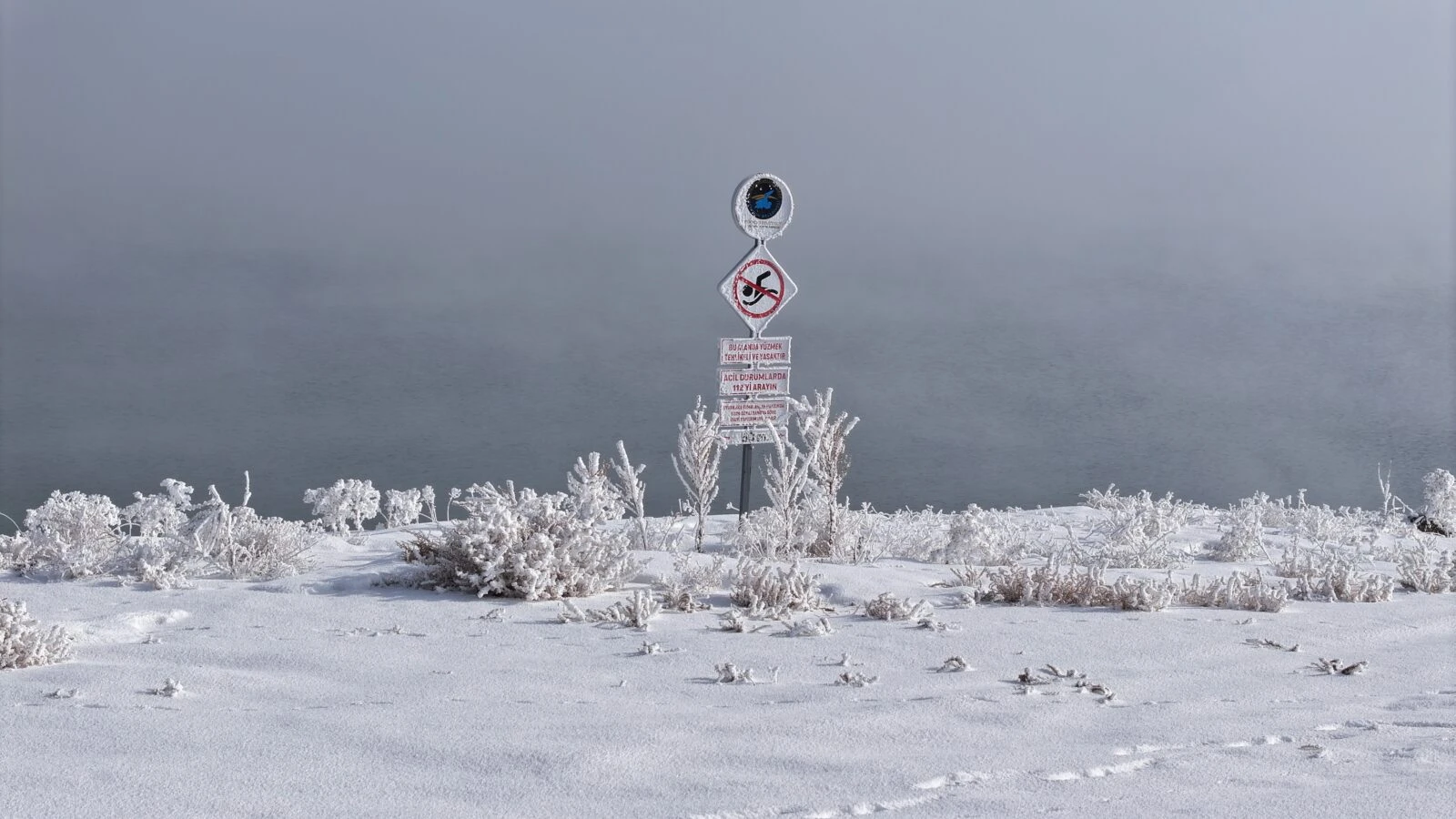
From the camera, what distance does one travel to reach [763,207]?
10461 mm

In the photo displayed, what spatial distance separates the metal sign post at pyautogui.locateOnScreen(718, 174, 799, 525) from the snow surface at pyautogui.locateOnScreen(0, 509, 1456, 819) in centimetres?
336

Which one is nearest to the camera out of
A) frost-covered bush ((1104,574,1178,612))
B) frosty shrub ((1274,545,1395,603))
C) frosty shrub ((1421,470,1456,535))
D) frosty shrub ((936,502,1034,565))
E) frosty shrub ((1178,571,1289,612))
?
frost-covered bush ((1104,574,1178,612))

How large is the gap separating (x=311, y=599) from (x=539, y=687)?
2.22m

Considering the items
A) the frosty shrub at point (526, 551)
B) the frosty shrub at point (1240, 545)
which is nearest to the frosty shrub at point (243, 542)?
the frosty shrub at point (526, 551)

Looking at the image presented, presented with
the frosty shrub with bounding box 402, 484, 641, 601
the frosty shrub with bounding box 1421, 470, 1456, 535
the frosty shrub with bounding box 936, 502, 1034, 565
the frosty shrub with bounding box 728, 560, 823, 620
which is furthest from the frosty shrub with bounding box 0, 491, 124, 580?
the frosty shrub with bounding box 1421, 470, 1456, 535

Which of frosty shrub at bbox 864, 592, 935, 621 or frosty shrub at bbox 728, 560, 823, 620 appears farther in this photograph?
frosty shrub at bbox 728, 560, 823, 620

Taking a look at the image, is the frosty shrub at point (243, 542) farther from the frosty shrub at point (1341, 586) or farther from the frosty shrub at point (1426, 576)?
the frosty shrub at point (1426, 576)

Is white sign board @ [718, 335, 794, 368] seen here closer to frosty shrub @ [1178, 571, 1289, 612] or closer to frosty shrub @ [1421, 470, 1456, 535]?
frosty shrub @ [1178, 571, 1289, 612]

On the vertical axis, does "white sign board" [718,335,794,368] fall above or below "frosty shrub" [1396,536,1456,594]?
above

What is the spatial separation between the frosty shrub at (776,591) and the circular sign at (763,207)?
435cm

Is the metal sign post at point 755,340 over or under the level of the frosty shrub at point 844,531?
over

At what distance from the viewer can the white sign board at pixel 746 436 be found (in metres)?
10.3

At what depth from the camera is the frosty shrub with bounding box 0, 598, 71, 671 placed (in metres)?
5.15

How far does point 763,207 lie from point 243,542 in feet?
16.7
